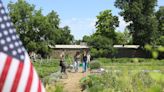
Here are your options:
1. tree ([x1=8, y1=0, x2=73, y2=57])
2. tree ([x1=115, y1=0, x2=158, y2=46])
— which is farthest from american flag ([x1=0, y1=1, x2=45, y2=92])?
tree ([x1=115, y1=0, x2=158, y2=46])

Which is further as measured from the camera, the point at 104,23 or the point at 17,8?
the point at 104,23

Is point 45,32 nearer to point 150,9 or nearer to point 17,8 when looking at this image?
point 17,8

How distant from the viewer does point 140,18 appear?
259 ft

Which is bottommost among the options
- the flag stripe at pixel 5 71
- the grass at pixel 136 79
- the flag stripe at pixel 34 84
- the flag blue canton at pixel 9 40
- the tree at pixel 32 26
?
the grass at pixel 136 79

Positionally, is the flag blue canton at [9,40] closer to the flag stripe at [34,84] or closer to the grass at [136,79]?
the flag stripe at [34,84]

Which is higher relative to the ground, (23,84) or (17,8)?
(17,8)

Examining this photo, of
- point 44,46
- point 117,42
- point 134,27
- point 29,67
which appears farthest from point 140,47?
point 29,67

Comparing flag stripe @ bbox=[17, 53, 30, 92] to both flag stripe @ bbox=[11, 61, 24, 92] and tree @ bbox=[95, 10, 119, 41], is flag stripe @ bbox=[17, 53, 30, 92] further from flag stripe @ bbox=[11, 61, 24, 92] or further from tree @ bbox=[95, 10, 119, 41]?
tree @ bbox=[95, 10, 119, 41]

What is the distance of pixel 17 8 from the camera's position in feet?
243

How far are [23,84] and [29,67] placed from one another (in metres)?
0.09

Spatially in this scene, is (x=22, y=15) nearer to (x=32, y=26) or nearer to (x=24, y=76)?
(x=32, y=26)

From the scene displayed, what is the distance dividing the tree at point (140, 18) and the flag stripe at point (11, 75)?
249 feet

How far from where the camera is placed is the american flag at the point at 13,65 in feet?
7.50

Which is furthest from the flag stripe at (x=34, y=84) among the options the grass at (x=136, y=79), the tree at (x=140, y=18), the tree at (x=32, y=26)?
the tree at (x=140, y=18)
